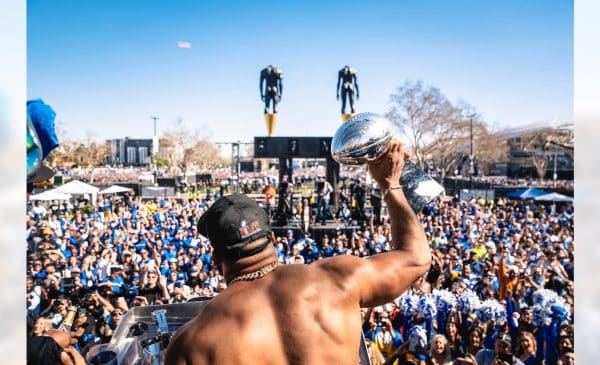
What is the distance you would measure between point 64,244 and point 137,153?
278 ft

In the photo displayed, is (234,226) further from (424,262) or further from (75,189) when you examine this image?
(75,189)

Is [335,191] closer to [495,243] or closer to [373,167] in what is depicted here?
[495,243]

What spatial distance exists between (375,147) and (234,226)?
0.52 m

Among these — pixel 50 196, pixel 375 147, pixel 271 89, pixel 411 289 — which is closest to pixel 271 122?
pixel 271 89

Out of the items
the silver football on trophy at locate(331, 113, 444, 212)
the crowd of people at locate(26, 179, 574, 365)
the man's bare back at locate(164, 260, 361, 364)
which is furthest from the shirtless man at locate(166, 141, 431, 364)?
the crowd of people at locate(26, 179, 574, 365)

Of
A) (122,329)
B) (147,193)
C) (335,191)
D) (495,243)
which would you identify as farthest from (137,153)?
(122,329)

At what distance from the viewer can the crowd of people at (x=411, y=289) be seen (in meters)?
4.93

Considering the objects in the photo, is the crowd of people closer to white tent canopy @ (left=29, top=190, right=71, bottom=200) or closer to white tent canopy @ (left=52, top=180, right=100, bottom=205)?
white tent canopy @ (left=29, top=190, right=71, bottom=200)

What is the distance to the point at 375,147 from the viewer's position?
5.04 ft

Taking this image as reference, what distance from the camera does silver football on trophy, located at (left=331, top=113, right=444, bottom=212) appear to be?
154cm

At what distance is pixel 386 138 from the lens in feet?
5.04

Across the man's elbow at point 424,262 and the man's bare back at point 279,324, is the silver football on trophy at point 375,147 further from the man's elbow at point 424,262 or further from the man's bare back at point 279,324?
the man's bare back at point 279,324

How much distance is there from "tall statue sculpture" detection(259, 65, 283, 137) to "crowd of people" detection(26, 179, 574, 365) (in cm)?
731

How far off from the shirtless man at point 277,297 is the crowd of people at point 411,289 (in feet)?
3.05
